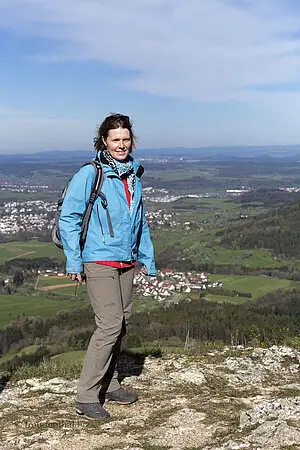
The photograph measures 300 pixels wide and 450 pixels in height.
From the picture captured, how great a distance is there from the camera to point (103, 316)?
432 cm

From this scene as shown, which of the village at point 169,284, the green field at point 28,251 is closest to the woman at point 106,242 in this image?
the village at point 169,284

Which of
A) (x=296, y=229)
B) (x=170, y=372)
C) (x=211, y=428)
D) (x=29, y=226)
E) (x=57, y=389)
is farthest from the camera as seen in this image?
(x=29, y=226)

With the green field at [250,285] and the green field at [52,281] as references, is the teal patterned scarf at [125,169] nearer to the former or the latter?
the green field at [250,285]

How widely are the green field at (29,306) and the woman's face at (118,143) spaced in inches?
1412

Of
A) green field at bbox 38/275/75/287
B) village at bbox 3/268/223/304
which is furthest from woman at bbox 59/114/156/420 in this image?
green field at bbox 38/275/75/287

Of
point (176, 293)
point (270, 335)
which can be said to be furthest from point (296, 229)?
point (270, 335)

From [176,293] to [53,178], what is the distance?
12181 cm

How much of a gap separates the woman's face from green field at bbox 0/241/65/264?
204 feet

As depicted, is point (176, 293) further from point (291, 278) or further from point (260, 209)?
point (260, 209)

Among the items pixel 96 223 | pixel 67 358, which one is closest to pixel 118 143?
pixel 96 223

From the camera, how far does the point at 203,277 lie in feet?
181

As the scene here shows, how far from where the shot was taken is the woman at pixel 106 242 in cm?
416

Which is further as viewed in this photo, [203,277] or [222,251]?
[222,251]

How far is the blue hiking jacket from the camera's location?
414cm
